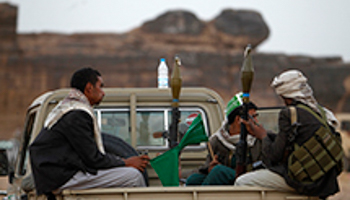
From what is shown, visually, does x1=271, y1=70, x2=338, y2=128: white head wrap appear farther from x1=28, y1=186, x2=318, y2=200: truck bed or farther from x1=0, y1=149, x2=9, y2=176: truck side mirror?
x1=0, y1=149, x2=9, y2=176: truck side mirror

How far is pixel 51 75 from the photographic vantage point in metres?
46.5

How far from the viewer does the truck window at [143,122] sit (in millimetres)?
6375

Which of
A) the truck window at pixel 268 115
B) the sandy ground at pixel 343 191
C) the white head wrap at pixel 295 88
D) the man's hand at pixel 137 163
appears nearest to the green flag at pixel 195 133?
the man's hand at pixel 137 163

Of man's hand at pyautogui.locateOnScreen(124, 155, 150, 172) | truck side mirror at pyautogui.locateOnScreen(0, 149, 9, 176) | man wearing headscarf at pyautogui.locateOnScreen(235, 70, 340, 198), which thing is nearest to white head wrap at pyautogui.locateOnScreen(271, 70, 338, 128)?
man wearing headscarf at pyautogui.locateOnScreen(235, 70, 340, 198)

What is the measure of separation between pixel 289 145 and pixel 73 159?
1.60 metres

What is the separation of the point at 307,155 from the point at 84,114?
1.69 metres

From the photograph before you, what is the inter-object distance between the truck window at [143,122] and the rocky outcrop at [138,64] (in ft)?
121

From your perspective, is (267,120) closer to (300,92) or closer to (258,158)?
(258,158)

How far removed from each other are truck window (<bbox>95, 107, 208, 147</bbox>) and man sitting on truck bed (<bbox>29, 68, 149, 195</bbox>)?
194 cm

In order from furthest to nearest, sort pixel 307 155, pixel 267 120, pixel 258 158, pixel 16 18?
pixel 16 18
pixel 267 120
pixel 258 158
pixel 307 155

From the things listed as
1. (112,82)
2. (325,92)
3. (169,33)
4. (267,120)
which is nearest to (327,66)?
(325,92)

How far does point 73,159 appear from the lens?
4266mm

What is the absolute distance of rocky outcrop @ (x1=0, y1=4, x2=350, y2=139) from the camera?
46281 millimetres

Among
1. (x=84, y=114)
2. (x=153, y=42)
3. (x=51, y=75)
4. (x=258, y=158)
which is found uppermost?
(x=153, y=42)
